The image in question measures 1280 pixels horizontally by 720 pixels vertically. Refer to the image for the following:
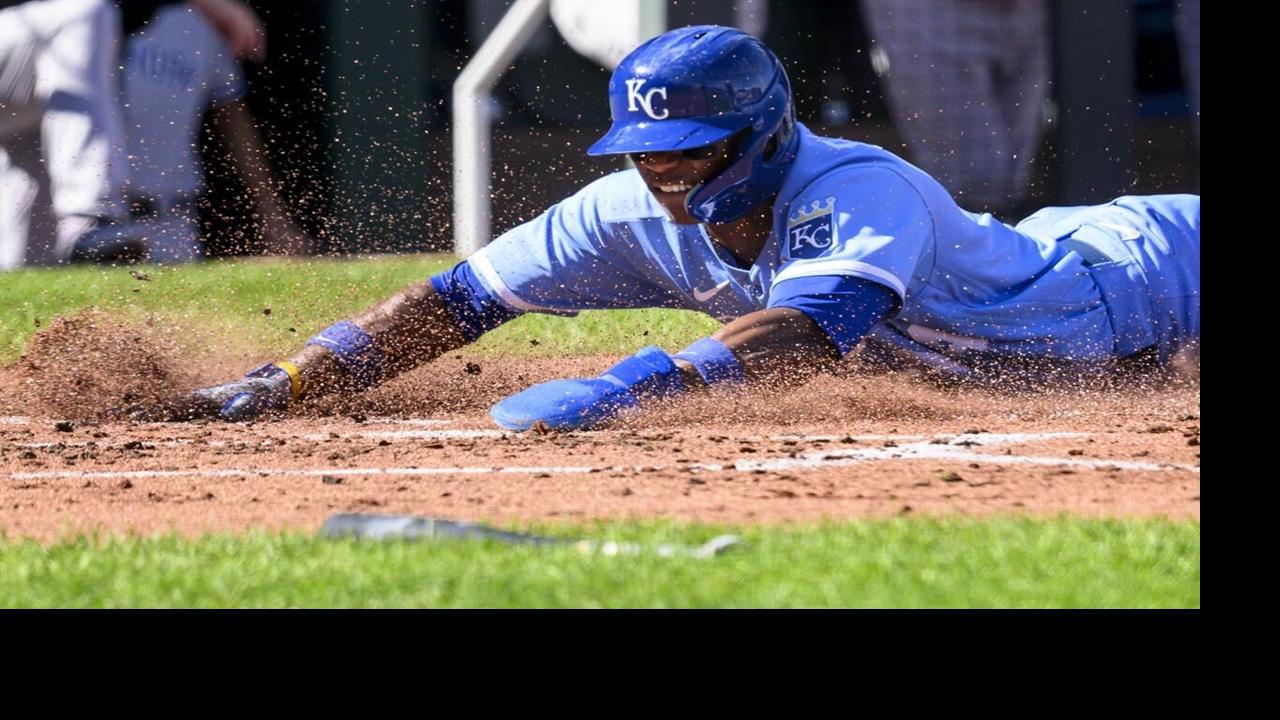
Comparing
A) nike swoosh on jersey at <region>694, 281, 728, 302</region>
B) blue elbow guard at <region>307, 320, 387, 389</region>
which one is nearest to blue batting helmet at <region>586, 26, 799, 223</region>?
nike swoosh on jersey at <region>694, 281, 728, 302</region>

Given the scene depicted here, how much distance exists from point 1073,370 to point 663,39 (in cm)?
203

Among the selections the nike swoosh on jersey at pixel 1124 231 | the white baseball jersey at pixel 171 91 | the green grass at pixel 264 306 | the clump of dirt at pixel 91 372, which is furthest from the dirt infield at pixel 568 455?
the white baseball jersey at pixel 171 91

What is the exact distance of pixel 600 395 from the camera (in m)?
6.09

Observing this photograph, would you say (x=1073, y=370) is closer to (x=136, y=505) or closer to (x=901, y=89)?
(x=136, y=505)

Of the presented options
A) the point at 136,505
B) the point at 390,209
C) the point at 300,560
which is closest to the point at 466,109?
the point at 390,209

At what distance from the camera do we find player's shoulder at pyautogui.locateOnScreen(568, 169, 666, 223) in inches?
274

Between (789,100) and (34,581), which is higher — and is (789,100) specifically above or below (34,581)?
above

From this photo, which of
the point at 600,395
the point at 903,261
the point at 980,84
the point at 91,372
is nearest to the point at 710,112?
the point at 903,261

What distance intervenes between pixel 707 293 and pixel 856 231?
3.14 ft

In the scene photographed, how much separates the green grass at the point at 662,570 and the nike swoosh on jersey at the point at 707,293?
2327mm

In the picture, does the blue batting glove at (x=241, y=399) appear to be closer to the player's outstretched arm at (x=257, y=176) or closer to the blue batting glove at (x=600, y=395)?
the blue batting glove at (x=600, y=395)

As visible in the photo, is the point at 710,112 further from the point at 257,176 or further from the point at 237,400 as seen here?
the point at 257,176

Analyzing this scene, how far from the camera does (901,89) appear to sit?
51.1 feet
